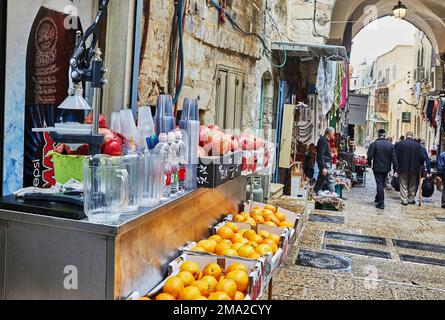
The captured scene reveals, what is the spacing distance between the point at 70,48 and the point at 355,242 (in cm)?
360

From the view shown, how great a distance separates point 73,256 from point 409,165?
10.8 meters

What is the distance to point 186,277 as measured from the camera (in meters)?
2.58

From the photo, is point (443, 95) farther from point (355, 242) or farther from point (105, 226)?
point (105, 226)

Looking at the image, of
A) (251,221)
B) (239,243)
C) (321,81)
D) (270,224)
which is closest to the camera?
(239,243)

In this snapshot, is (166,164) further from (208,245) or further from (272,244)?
(272,244)

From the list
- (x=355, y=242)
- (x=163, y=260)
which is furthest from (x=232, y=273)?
(x=355, y=242)

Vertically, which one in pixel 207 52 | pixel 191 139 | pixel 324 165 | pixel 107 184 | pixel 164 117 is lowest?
pixel 324 165

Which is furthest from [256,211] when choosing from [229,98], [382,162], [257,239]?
[382,162]

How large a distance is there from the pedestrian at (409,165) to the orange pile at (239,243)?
884 centimetres

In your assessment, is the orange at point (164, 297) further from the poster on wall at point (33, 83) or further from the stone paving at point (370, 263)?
the poster on wall at point (33, 83)

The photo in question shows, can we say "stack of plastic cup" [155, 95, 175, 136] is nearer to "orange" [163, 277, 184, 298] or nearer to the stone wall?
the stone wall

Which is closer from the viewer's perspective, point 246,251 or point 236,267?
point 236,267

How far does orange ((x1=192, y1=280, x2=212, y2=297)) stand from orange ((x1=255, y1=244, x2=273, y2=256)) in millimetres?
638

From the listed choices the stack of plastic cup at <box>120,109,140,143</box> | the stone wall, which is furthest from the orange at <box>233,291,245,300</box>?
the stone wall
